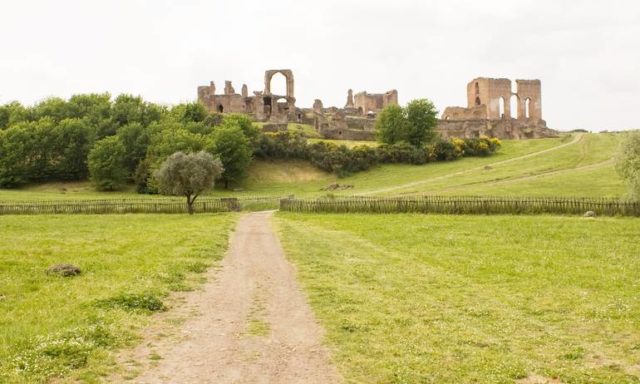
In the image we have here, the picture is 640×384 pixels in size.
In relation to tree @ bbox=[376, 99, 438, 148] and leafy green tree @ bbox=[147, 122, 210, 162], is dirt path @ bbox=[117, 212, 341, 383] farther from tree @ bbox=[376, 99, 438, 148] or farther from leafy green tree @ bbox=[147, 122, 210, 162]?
tree @ bbox=[376, 99, 438, 148]

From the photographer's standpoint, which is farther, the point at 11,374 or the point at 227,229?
the point at 227,229

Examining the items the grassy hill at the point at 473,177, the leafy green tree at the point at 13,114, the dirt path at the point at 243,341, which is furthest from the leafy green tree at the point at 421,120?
the dirt path at the point at 243,341

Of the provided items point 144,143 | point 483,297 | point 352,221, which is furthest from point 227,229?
point 144,143

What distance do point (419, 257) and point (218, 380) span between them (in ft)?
47.2

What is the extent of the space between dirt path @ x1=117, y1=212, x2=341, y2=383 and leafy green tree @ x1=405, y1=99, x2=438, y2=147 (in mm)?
68159

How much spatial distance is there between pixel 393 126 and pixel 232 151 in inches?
1013

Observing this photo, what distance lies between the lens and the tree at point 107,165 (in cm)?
6550

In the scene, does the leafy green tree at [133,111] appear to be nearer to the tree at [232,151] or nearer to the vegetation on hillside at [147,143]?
the vegetation on hillside at [147,143]

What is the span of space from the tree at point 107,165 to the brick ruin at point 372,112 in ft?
79.4

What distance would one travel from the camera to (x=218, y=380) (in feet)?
29.4

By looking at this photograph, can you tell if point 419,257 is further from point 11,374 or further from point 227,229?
point 11,374

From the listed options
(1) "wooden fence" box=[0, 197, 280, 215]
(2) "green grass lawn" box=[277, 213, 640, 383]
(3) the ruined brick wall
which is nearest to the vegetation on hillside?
(1) "wooden fence" box=[0, 197, 280, 215]

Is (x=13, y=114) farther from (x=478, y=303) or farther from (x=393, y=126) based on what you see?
(x=478, y=303)

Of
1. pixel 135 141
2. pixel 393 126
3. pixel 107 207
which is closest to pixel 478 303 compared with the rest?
pixel 107 207
